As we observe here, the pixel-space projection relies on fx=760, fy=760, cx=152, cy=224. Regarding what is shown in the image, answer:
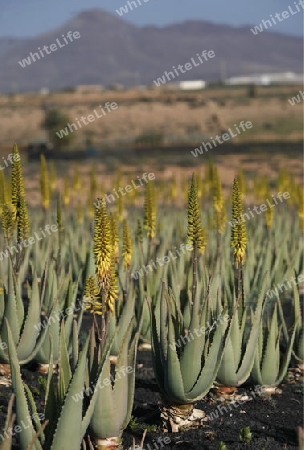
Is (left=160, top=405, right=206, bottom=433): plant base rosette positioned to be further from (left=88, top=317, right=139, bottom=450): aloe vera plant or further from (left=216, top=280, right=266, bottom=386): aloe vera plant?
(left=88, top=317, right=139, bottom=450): aloe vera plant

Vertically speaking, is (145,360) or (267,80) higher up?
(267,80)

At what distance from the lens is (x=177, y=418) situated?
539cm

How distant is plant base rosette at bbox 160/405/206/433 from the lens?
17.6 ft

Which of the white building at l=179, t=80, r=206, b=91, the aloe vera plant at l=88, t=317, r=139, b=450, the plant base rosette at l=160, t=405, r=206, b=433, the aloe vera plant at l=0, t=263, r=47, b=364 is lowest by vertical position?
the plant base rosette at l=160, t=405, r=206, b=433

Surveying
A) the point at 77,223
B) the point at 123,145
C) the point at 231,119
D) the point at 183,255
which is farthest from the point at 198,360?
the point at 231,119

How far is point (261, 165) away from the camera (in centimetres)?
3494

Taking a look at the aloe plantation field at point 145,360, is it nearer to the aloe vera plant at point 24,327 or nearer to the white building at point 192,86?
the aloe vera plant at point 24,327

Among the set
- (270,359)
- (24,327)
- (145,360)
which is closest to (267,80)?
(145,360)

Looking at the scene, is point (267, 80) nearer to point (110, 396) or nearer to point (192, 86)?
point (192, 86)

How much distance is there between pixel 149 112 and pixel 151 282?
211 ft

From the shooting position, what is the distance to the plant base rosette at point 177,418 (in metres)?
5.38

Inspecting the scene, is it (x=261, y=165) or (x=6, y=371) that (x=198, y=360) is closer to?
(x=6, y=371)

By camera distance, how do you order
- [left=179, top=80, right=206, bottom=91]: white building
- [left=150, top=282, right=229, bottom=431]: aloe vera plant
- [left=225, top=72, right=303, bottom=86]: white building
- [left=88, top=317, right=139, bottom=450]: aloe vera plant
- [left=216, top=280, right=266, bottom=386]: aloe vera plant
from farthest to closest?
[left=225, top=72, right=303, bottom=86]: white building, [left=179, top=80, right=206, bottom=91]: white building, [left=216, top=280, right=266, bottom=386]: aloe vera plant, [left=150, top=282, right=229, bottom=431]: aloe vera plant, [left=88, top=317, right=139, bottom=450]: aloe vera plant

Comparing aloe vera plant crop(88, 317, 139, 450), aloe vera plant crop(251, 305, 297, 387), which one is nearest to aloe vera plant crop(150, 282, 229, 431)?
aloe vera plant crop(88, 317, 139, 450)
